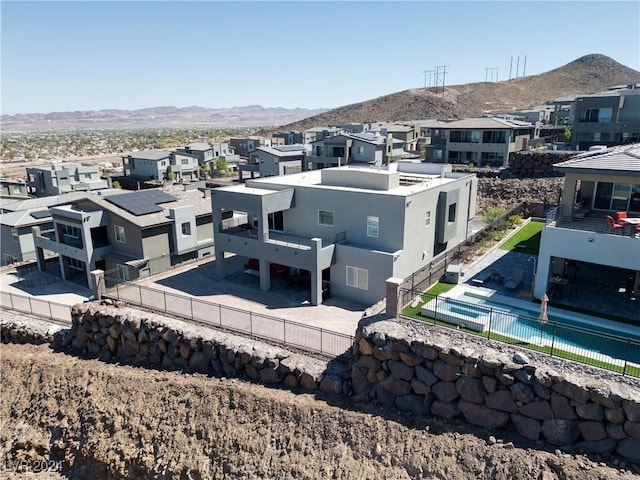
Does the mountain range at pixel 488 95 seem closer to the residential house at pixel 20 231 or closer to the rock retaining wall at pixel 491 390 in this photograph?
the residential house at pixel 20 231

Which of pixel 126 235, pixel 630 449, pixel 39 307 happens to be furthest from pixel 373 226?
pixel 39 307

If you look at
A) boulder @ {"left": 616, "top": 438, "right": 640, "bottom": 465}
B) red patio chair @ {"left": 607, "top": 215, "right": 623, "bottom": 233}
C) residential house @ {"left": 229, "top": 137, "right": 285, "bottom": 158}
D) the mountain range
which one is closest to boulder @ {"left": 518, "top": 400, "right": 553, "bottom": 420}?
boulder @ {"left": 616, "top": 438, "right": 640, "bottom": 465}

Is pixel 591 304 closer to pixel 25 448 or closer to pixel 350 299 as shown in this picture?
pixel 350 299

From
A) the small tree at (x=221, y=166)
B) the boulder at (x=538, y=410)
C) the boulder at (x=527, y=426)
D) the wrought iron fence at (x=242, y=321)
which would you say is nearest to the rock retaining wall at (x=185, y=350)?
the wrought iron fence at (x=242, y=321)

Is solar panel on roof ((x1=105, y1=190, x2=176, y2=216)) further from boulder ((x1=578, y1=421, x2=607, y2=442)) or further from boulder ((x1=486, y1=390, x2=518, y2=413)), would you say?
boulder ((x1=578, y1=421, x2=607, y2=442))

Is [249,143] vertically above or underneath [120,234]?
above

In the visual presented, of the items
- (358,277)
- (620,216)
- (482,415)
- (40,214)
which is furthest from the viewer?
(40,214)

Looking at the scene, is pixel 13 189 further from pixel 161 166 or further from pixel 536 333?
pixel 536 333
